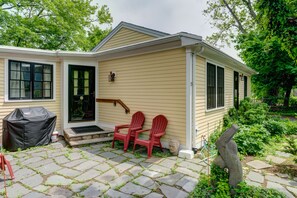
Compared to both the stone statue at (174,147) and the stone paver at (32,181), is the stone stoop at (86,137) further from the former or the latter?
the stone statue at (174,147)

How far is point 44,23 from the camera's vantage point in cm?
1350

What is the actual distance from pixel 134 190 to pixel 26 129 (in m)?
3.69

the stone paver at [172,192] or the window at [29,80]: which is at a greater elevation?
the window at [29,80]

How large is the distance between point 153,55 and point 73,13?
12.2 meters

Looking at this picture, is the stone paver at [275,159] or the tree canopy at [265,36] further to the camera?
the stone paver at [275,159]

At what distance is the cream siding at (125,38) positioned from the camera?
703 cm

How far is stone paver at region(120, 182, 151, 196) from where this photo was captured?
2.84 meters

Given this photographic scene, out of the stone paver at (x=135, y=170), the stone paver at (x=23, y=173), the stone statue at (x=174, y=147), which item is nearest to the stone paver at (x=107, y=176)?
the stone paver at (x=135, y=170)

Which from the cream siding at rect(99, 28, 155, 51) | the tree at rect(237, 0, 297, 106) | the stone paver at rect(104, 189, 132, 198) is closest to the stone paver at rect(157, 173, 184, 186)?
the stone paver at rect(104, 189, 132, 198)

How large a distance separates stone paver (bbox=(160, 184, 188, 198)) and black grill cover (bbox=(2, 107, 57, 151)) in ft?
13.0

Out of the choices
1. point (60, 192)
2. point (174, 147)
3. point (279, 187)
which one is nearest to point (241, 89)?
point (174, 147)

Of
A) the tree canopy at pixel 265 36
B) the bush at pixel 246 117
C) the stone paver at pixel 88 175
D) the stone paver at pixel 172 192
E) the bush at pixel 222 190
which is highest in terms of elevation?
the tree canopy at pixel 265 36

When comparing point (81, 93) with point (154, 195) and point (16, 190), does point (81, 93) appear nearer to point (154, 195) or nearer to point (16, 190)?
point (16, 190)

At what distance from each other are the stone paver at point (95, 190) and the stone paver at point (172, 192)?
36.8 inches
